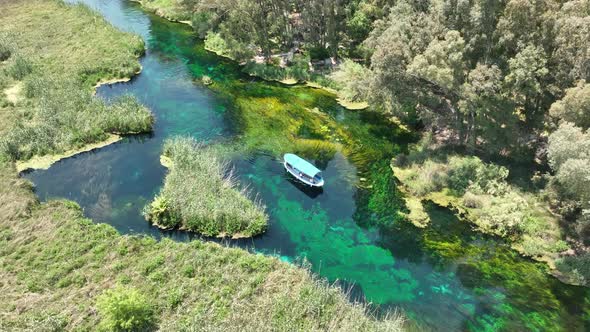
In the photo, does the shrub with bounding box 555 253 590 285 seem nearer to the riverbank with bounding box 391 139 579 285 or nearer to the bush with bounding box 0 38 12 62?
the riverbank with bounding box 391 139 579 285

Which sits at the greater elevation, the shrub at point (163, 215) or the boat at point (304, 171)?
the boat at point (304, 171)

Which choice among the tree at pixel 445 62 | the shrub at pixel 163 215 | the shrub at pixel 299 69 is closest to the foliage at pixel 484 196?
the tree at pixel 445 62

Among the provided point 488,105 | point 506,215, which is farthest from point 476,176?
point 488,105

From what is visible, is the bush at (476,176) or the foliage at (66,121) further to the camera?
the foliage at (66,121)

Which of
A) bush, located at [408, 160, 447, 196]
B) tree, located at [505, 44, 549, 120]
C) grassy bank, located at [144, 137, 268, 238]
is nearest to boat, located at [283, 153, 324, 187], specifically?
grassy bank, located at [144, 137, 268, 238]

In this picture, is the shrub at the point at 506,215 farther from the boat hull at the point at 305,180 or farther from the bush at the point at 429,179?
the boat hull at the point at 305,180
